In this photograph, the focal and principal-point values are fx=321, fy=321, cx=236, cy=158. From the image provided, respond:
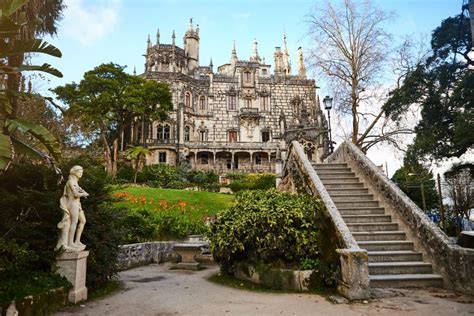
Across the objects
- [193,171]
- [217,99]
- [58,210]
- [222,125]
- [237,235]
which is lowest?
[237,235]

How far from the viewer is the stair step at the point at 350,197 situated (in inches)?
372

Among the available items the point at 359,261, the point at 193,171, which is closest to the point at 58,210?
the point at 359,261

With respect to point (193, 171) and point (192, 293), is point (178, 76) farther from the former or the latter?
point (192, 293)

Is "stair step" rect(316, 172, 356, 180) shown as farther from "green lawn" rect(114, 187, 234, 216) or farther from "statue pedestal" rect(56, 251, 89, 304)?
"green lawn" rect(114, 187, 234, 216)

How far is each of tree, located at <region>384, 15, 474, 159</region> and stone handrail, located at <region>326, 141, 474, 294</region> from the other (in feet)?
32.2

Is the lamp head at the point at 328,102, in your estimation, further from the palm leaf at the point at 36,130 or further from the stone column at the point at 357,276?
the palm leaf at the point at 36,130

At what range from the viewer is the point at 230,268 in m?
8.57

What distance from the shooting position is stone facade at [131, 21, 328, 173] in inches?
1750

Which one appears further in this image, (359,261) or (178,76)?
(178,76)

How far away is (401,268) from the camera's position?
6.84 m

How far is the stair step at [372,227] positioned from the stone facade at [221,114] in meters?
35.0

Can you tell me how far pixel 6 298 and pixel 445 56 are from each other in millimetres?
24326

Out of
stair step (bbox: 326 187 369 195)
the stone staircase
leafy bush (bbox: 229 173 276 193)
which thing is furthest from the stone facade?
the stone staircase

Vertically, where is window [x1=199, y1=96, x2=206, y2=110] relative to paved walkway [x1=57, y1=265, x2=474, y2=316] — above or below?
above
